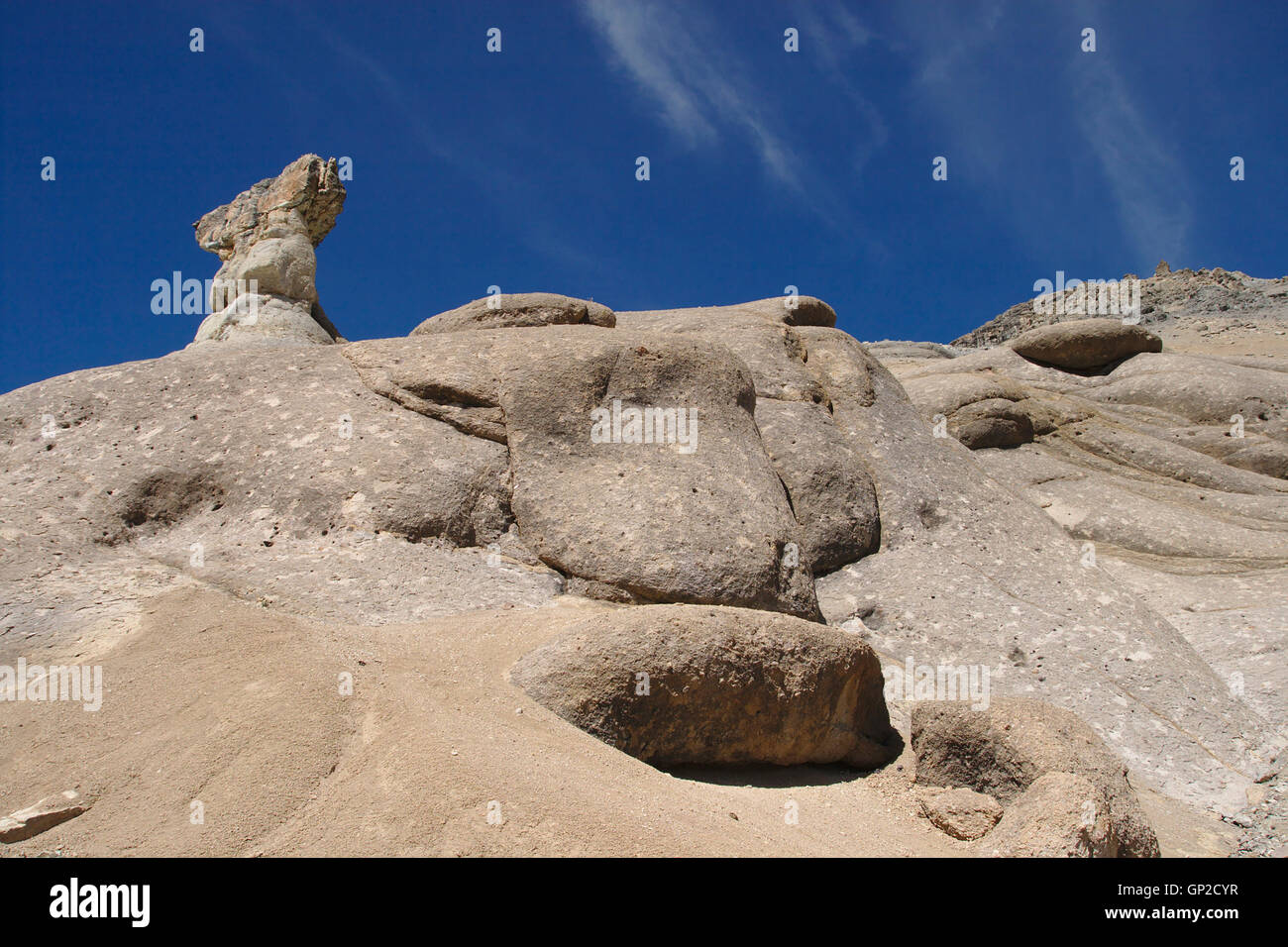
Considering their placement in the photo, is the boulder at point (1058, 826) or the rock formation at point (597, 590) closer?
the boulder at point (1058, 826)

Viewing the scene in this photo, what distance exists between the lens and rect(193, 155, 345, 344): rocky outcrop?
41.8 ft

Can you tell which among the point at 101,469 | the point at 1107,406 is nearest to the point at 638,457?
the point at 101,469

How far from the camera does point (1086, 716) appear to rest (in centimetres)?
567

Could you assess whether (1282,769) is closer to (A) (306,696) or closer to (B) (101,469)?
(A) (306,696)

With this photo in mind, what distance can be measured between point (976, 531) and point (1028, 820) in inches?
160

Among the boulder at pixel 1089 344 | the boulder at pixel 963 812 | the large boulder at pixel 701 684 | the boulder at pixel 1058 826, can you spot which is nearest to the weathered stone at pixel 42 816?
the large boulder at pixel 701 684

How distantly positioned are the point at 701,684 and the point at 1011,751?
4.75ft

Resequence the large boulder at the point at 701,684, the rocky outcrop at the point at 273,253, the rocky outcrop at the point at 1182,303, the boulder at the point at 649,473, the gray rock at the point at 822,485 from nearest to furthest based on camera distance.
A: 1. the large boulder at the point at 701,684
2. the boulder at the point at 649,473
3. the gray rock at the point at 822,485
4. the rocky outcrop at the point at 273,253
5. the rocky outcrop at the point at 1182,303

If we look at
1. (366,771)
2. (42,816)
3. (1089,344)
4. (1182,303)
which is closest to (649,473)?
(366,771)

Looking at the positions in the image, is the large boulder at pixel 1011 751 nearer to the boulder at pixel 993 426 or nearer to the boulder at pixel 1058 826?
the boulder at pixel 1058 826

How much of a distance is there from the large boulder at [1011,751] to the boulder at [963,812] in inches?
4.9

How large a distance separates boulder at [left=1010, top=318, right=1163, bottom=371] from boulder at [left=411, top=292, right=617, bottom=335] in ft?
25.4

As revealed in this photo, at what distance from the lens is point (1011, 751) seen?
430cm

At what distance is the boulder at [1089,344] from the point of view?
12.8m
